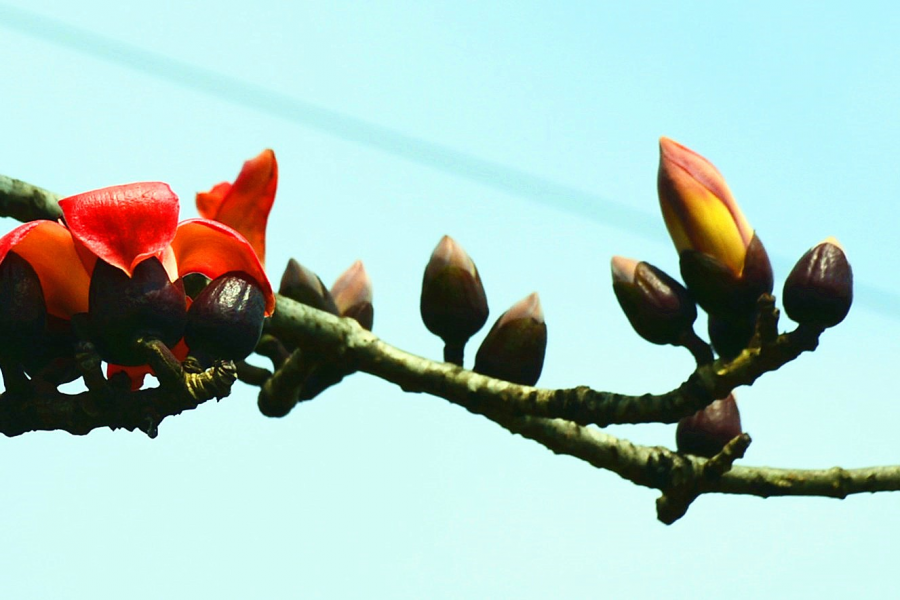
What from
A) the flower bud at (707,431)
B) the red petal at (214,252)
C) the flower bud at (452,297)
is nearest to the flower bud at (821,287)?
the flower bud at (707,431)

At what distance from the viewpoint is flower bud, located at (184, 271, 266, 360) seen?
37.5 inches

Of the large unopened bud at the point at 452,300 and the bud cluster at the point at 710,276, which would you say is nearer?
the bud cluster at the point at 710,276

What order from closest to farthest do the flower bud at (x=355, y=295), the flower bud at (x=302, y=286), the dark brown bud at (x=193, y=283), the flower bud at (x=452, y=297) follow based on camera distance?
the dark brown bud at (x=193, y=283)
the flower bud at (x=452, y=297)
the flower bud at (x=302, y=286)
the flower bud at (x=355, y=295)

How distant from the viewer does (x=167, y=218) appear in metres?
0.96

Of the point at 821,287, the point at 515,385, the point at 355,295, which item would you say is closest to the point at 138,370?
the point at 515,385

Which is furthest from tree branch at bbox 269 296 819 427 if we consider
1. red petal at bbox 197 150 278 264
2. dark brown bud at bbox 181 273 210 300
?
dark brown bud at bbox 181 273 210 300

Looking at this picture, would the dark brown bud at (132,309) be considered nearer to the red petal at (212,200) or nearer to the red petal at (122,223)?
the red petal at (122,223)

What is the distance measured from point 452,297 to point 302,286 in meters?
0.21

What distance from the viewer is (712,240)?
1.26 metres

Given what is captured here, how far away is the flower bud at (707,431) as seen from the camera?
145cm

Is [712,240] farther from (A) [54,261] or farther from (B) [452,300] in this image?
(A) [54,261]

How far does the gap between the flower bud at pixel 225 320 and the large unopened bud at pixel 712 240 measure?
47 centimetres

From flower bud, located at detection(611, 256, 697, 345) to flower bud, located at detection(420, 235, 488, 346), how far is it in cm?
21

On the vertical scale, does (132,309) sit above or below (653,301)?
below
